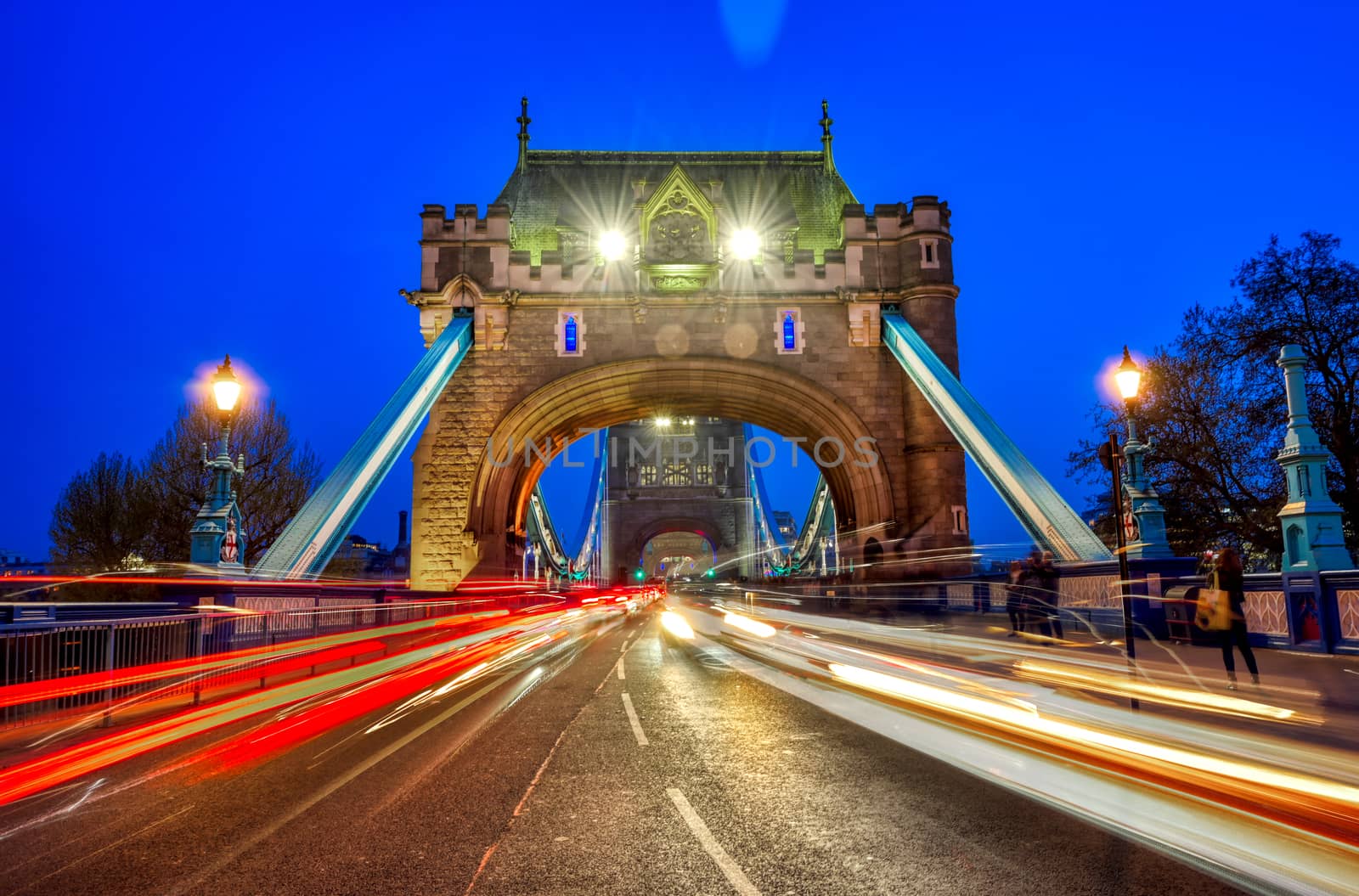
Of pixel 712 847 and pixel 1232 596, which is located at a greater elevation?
pixel 1232 596

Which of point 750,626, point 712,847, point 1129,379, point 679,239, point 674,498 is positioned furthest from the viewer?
point 674,498

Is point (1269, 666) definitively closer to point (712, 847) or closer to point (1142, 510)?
point (1142, 510)

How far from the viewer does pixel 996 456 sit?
2248 cm

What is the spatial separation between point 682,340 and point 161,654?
61.1 feet

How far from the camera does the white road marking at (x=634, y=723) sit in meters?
7.53

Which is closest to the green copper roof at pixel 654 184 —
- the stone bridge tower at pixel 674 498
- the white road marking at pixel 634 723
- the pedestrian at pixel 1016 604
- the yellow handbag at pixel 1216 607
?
the pedestrian at pixel 1016 604

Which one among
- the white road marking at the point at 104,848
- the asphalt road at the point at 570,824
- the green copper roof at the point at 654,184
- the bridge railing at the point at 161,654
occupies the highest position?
the green copper roof at the point at 654,184

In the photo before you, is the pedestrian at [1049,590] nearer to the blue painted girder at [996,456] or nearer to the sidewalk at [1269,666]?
the sidewalk at [1269,666]

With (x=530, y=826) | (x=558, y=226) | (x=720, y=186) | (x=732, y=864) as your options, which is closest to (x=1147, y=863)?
(x=732, y=864)

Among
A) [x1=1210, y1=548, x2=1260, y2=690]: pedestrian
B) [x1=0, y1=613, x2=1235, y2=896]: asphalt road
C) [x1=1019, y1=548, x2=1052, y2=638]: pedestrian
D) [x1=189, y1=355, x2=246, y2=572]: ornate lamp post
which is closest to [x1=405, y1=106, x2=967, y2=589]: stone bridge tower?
[x1=1019, y1=548, x2=1052, y2=638]: pedestrian

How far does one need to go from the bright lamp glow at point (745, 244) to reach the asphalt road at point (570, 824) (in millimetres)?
21758

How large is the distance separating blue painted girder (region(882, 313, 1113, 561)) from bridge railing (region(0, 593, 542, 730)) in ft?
47.7

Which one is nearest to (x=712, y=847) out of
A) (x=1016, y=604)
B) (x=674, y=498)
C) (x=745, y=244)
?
(x=1016, y=604)

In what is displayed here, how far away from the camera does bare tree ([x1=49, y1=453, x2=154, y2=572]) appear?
112ft
